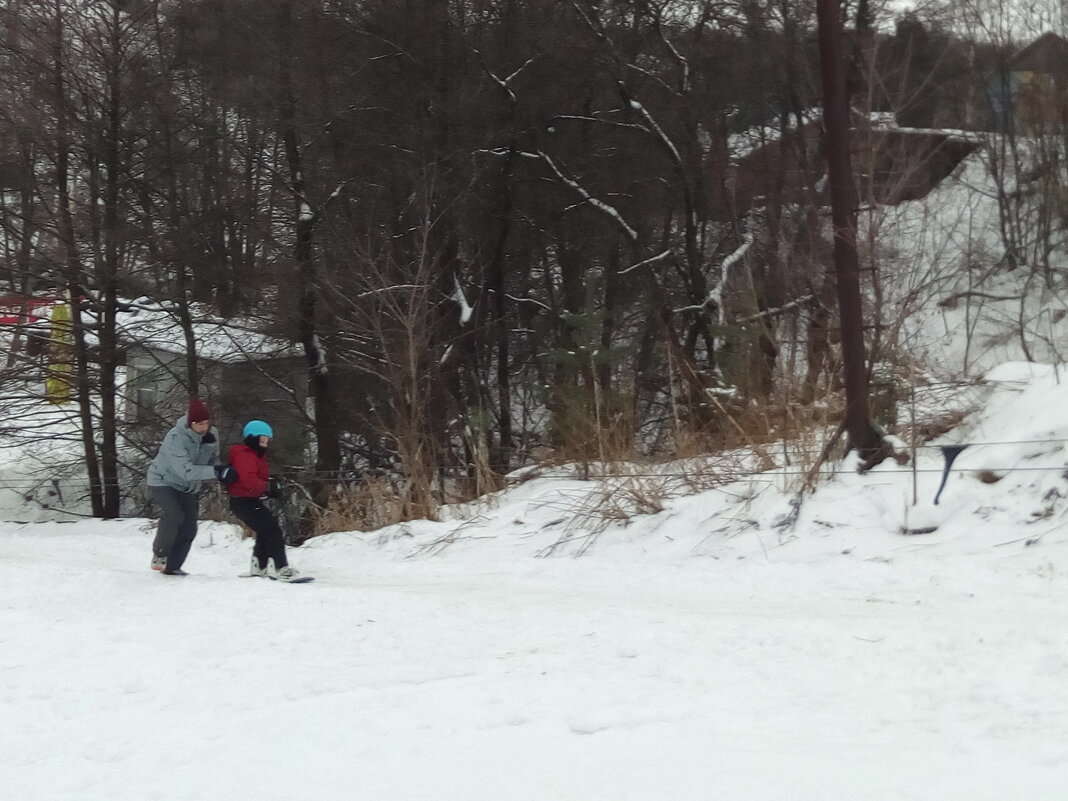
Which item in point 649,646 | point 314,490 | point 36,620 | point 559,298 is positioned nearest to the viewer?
point 649,646

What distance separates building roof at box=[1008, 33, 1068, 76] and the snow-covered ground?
1992 cm

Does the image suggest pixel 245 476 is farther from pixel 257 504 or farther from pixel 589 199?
pixel 589 199

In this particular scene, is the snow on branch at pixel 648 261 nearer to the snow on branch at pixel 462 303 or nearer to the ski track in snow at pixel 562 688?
the snow on branch at pixel 462 303

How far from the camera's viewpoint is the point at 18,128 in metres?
21.5

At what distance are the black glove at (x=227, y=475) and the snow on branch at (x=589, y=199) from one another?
13.6 m

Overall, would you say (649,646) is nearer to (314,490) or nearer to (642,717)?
(642,717)

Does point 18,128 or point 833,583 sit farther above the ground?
point 18,128

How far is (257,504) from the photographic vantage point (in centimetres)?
973

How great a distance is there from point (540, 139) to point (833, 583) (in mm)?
15622

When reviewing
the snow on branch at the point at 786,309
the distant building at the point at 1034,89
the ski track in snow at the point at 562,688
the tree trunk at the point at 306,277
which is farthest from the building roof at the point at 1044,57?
the ski track in snow at the point at 562,688

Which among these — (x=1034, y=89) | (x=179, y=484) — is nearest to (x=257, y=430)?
(x=179, y=484)

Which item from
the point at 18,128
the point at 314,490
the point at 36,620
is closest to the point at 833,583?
the point at 36,620

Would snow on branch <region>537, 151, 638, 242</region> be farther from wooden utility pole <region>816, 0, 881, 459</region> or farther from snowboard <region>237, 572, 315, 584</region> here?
snowboard <region>237, 572, 315, 584</region>

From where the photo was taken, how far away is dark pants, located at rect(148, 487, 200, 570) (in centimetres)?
1001
